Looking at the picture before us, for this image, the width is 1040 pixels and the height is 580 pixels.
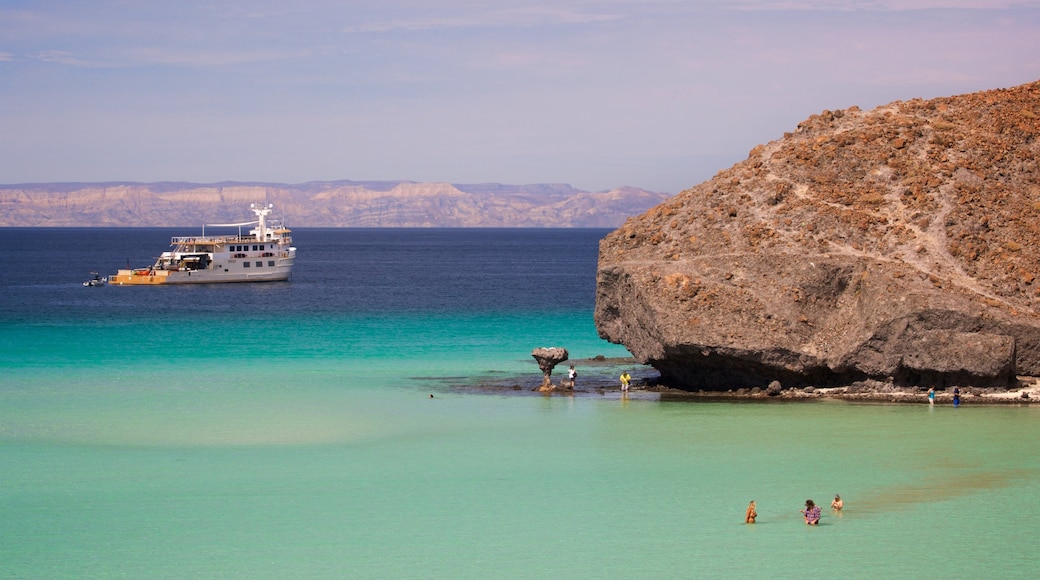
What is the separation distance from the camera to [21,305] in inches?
3282

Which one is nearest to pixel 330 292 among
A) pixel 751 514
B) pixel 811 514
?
pixel 751 514

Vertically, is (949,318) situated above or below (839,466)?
above

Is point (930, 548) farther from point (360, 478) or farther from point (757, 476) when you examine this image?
point (360, 478)

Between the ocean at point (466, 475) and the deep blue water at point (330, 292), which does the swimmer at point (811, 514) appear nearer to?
the ocean at point (466, 475)

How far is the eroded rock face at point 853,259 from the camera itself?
118ft

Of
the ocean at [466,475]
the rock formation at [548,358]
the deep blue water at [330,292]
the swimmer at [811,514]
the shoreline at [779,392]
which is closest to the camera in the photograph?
the ocean at [466,475]

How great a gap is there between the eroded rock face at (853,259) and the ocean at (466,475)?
178 cm

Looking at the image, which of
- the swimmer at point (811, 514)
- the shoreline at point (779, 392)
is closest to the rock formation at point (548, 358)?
the shoreline at point (779, 392)

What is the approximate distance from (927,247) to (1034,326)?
4.38 meters

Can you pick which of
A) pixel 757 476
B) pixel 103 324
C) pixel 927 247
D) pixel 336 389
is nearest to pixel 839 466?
pixel 757 476

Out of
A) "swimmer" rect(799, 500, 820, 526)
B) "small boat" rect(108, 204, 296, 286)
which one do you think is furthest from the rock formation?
"small boat" rect(108, 204, 296, 286)

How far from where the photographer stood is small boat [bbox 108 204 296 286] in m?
111

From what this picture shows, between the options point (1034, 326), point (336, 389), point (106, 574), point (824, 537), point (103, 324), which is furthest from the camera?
point (103, 324)

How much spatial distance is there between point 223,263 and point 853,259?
82958 millimetres
